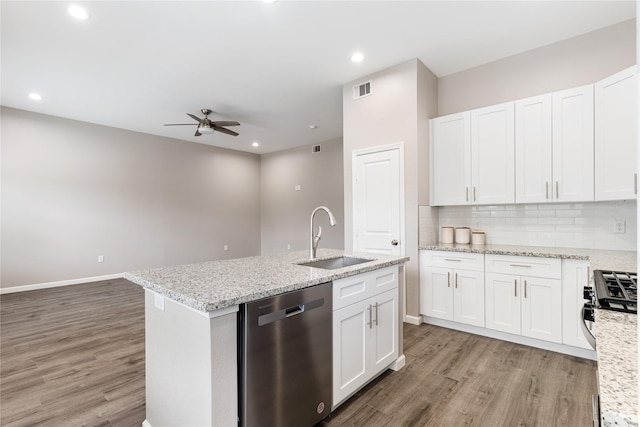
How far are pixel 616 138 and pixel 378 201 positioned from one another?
226cm

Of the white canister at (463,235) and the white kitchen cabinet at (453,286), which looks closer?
the white kitchen cabinet at (453,286)

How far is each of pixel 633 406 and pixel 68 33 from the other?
4.44 meters

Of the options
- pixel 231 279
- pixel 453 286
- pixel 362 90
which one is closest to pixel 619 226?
pixel 453 286

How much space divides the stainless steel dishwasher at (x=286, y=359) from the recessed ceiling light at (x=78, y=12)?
3103 mm

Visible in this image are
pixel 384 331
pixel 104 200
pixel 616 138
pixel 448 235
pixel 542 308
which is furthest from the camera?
pixel 104 200

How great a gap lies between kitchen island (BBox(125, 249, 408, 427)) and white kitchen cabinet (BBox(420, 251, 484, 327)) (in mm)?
1844

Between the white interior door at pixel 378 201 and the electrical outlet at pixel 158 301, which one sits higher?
the white interior door at pixel 378 201

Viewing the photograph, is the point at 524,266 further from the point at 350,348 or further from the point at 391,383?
the point at 350,348

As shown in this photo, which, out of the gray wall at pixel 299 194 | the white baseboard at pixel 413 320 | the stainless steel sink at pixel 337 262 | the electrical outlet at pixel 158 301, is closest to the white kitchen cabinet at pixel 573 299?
the white baseboard at pixel 413 320

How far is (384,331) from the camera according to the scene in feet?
7.48

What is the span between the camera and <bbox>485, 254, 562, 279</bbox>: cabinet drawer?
8.95 feet

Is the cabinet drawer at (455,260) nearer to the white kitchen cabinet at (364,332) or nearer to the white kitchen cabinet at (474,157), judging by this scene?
the white kitchen cabinet at (474,157)

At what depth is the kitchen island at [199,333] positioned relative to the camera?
1279mm

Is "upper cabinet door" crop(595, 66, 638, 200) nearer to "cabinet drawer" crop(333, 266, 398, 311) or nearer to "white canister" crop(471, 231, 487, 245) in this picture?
"white canister" crop(471, 231, 487, 245)
